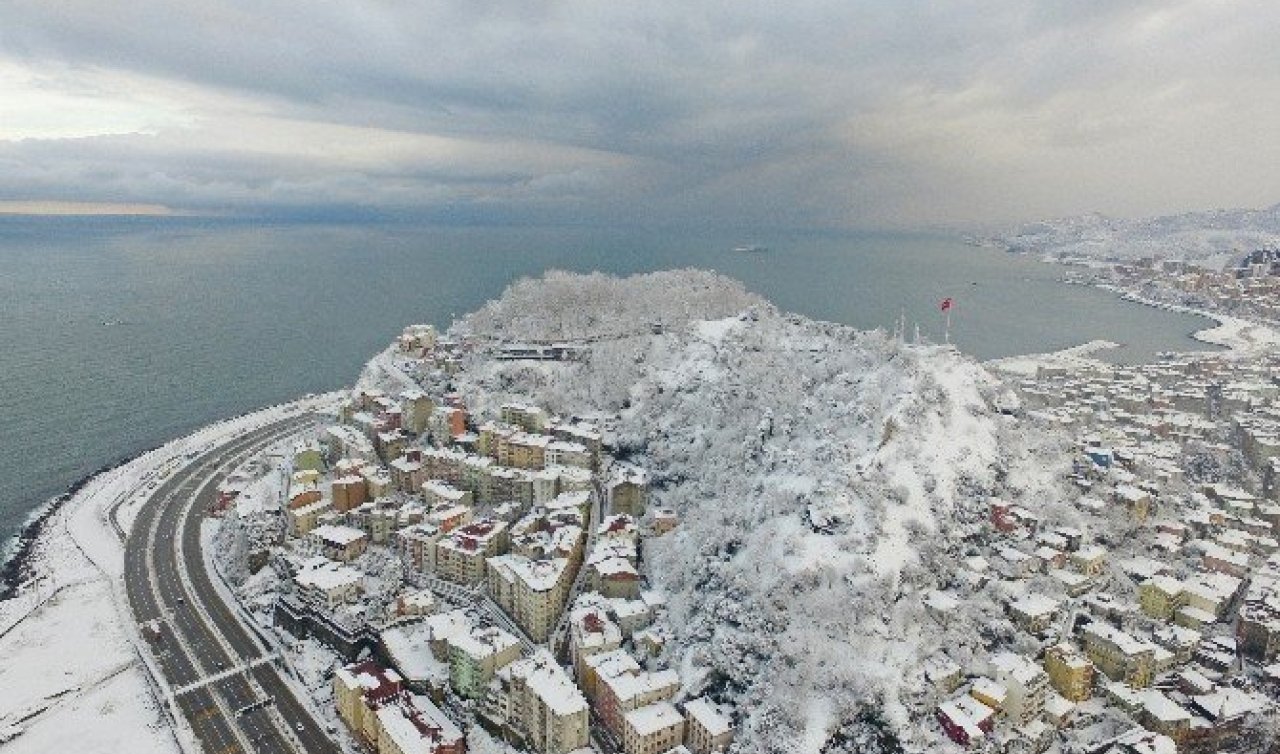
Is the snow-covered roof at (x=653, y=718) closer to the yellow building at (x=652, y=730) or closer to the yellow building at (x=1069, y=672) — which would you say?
the yellow building at (x=652, y=730)

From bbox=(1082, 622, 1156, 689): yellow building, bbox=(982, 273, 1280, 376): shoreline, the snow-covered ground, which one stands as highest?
bbox=(982, 273, 1280, 376): shoreline

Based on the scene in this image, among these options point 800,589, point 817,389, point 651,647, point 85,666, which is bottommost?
point 85,666

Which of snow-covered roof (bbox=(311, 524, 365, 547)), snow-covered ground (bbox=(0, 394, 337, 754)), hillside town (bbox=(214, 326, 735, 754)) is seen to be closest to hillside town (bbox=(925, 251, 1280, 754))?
hillside town (bbox=(214, 326, 735, 754))

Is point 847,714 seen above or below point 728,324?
below

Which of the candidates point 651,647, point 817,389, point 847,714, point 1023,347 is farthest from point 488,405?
point 1023,347

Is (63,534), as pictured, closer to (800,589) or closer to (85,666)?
(85,666)

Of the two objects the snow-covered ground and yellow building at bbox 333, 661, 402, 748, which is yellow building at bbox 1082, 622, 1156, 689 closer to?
yellow building at bbox 333, 661, 402, 748
